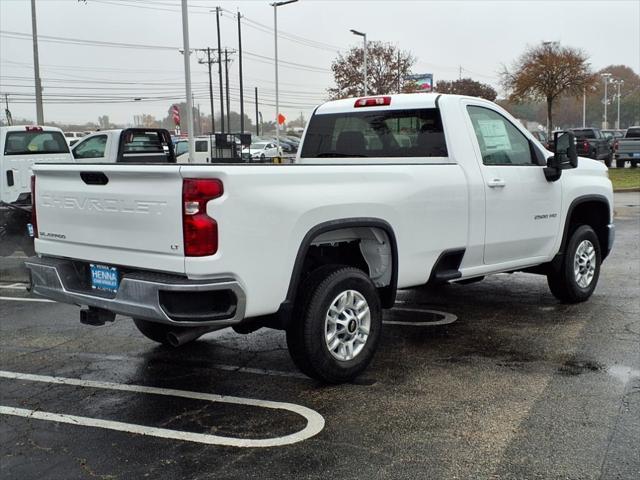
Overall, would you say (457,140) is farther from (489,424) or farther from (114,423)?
(114,423)

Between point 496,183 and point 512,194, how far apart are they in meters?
0.28

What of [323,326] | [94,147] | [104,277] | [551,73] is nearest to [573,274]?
[323,326]

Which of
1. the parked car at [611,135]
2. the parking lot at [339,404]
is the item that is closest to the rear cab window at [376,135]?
the parking lot at [339,404]

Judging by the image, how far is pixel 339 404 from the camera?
175 inches

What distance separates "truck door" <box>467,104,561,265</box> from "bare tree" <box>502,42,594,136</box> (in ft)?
111

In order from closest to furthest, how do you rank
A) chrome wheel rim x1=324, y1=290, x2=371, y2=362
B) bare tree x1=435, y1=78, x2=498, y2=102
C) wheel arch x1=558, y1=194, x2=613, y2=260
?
chrome wheel rim x1=324, y1=290, x2=371, y2=362 < wheel arch x1=558, y1=194, x2=613, y2=260 < bare tree x1=435, y1=78, x2=498, y2=102

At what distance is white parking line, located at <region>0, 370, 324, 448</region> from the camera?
3.92m

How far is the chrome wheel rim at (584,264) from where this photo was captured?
7.00 meters

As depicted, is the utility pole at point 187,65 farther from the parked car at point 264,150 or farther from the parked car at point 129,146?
the parked car at point 264,150

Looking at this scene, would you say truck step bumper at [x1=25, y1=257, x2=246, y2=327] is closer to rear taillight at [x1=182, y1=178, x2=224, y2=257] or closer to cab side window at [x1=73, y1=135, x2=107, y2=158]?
rear taillight at [x1=182, y1=178, x2=224, y2=257]

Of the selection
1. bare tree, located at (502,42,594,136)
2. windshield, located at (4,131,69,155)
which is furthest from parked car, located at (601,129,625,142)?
windshield, located at (4,131,69,155)

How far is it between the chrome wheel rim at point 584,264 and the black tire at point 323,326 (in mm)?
3065

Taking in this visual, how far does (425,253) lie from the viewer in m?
5.23

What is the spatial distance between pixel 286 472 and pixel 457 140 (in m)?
3.23
